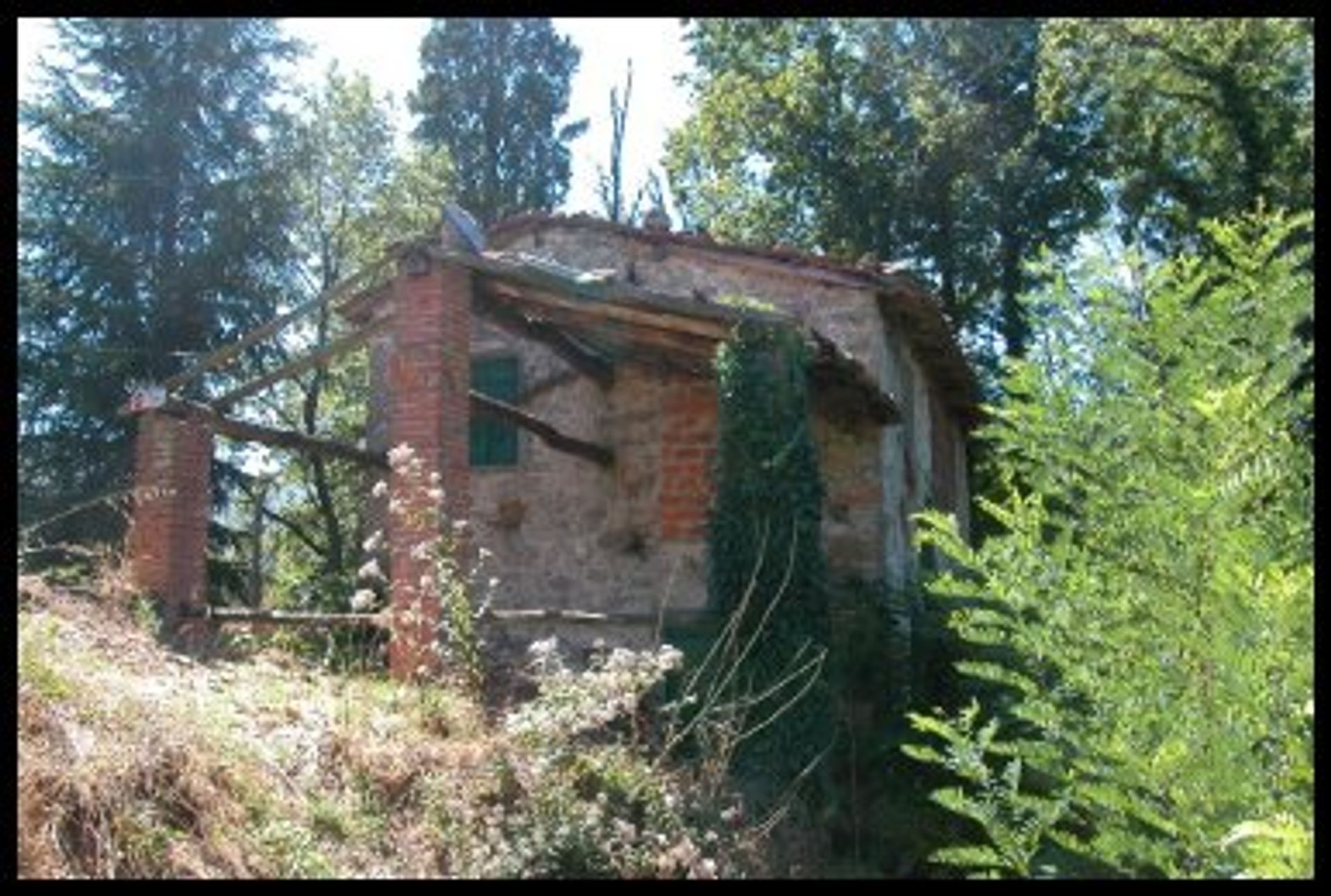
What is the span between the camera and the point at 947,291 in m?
24.3

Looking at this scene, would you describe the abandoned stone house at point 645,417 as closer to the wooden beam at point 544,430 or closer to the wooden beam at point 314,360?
the wooden beam at point 544,430

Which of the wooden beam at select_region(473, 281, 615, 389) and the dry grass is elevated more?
the wooden beam at select_region(473, 281, 615, 389)

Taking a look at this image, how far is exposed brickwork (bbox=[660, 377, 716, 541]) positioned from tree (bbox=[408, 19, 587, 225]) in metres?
16.4

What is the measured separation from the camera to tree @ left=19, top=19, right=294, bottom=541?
64.1ft

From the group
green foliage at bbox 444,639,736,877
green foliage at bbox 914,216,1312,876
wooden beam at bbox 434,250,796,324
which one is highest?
wooden beam at bbox 434,250,796,324

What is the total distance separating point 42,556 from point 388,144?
565 inches

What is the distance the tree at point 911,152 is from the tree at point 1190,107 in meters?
1.04

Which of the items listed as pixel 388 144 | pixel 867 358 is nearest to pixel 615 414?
pixel 867 358

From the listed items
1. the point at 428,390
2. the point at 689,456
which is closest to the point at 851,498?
the point at 689,456

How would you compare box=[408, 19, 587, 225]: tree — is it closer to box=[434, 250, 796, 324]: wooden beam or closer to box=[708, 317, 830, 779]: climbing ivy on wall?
box=[434, 250, 796, 324]: wooden beam

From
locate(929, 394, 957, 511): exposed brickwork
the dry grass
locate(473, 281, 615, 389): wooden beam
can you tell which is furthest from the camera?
locate(929, 394, 957, 511): exposed brickwork

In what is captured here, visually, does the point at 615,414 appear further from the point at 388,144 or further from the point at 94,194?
the point at 388,144

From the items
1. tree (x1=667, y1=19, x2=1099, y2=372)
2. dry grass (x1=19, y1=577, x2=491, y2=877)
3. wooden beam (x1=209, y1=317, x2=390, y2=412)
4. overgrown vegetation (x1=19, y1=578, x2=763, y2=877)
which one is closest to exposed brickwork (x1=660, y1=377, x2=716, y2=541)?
wooden beam (x1=209, y1=317, x2=390, y2=412)

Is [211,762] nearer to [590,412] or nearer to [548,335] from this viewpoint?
[548,335]
